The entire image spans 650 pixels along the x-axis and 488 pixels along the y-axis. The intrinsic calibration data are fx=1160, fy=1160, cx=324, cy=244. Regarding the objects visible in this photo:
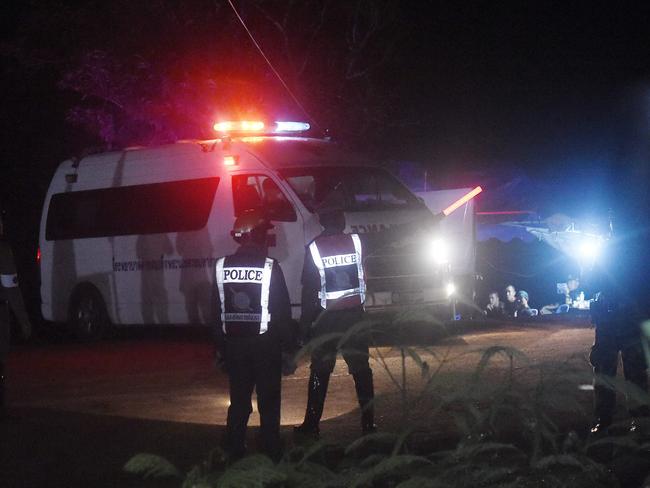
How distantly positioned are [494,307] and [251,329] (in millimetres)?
14462

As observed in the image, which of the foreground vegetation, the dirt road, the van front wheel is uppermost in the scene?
the van front wheel

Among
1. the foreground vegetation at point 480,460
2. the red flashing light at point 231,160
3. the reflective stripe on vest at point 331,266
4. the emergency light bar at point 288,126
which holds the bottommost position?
the foreground vegetation at point 480,460

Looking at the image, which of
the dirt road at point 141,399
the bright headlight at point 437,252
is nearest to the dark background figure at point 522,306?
the dirt road at point 141,399

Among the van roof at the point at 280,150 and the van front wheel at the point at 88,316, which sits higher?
the van roof at the point at 280,150

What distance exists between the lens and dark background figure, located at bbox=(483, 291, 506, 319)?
68.8 feet

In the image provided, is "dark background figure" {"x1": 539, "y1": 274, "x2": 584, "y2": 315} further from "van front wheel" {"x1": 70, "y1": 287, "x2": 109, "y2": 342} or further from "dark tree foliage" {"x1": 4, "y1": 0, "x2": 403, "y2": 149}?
"van front wheel" {"x1": 70, "y1": 287, "x2": 109, "y2": 342}

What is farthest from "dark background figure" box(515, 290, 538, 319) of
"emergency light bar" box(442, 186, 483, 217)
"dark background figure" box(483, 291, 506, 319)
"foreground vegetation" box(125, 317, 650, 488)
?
"foreground vegetation" box(125, 317, 650, 488)

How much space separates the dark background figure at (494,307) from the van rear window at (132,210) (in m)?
6.86

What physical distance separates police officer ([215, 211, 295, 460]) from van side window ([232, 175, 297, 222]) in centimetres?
756

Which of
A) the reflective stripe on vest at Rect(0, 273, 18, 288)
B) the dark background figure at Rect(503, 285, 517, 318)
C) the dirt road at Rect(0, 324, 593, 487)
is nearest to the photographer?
the dirt road at Rect(0, 324, 593, 487)

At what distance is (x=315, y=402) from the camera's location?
8812 millimetres

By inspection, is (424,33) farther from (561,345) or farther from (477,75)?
(561,345)

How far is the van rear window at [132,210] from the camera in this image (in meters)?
16.1

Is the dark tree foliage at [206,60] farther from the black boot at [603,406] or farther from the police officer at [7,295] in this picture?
the black boot at [603,406]
